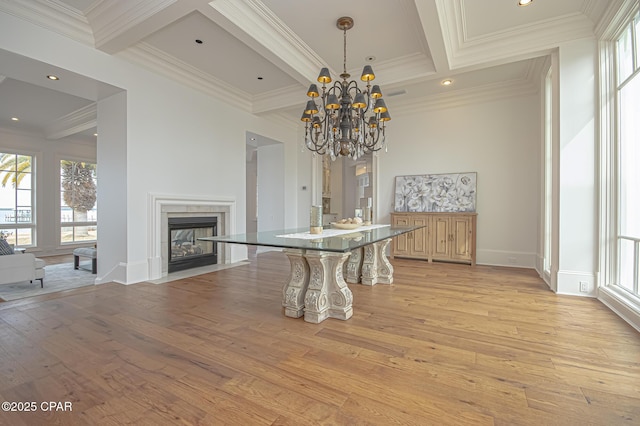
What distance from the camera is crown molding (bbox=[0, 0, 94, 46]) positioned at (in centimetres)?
292

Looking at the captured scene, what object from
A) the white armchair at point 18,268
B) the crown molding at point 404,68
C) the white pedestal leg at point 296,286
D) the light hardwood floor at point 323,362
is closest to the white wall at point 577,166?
the light hardwood floor at point 323,362

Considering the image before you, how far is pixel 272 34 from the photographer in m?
3.52

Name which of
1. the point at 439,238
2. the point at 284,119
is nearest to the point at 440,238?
the point at 439,238

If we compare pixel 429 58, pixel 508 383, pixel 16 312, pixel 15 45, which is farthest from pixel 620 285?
pixel 15 45

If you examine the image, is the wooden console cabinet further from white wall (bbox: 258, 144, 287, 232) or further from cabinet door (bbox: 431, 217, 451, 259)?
white wall (bbox: 258, 144, 287, 232)

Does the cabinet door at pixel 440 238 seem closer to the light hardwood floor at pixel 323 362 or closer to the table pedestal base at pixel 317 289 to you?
the light hardwood floor at pixel 323 362

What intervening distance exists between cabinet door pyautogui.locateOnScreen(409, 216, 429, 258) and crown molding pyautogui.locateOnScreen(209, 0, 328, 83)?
10.5 feet

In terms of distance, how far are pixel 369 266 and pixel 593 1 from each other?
3772 millimetres

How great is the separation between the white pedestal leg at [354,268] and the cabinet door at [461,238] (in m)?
2.26

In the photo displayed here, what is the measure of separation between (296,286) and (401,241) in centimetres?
346

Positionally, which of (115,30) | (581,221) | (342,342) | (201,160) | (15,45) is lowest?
(342,342)

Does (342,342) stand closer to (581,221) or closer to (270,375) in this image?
(270,375)

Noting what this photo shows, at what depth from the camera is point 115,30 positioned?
3.21 metres

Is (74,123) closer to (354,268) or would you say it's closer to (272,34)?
(272,34)
